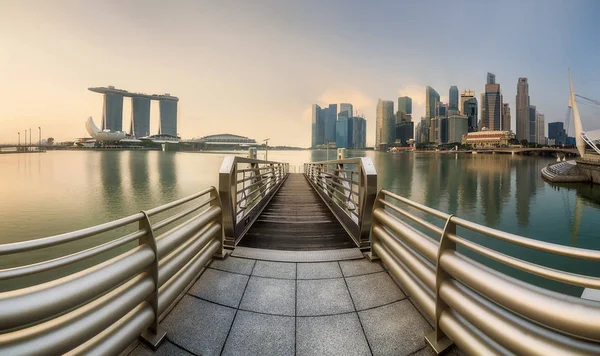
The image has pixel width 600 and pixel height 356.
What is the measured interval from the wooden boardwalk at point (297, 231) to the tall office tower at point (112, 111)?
791 feet

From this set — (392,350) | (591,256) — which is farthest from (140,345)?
(591,256)

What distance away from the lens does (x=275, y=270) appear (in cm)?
342

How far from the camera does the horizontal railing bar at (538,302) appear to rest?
1.23m

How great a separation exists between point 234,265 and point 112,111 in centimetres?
24455

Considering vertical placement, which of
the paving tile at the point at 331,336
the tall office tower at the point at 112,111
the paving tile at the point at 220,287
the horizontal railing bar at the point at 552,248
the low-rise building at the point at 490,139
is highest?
the tall office tower at the point at 112,111

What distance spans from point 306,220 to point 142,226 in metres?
4.16

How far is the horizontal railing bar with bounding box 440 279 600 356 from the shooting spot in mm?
1295

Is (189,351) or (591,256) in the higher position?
(591,256)

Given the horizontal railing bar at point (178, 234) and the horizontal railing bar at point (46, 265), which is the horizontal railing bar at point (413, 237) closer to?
the horizontal railing bar at point (178, 234)

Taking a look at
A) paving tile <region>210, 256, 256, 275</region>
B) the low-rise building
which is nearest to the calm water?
paving tile <region>210, 256, 256, 275</region>

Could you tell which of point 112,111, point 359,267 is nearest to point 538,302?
point 359,267

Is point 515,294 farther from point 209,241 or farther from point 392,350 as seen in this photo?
point 209,241

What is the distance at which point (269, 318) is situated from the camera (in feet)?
8.19

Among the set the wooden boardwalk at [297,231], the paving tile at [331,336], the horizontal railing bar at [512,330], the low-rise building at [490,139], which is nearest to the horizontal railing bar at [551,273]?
the horizontal railing bar at [512,330]
